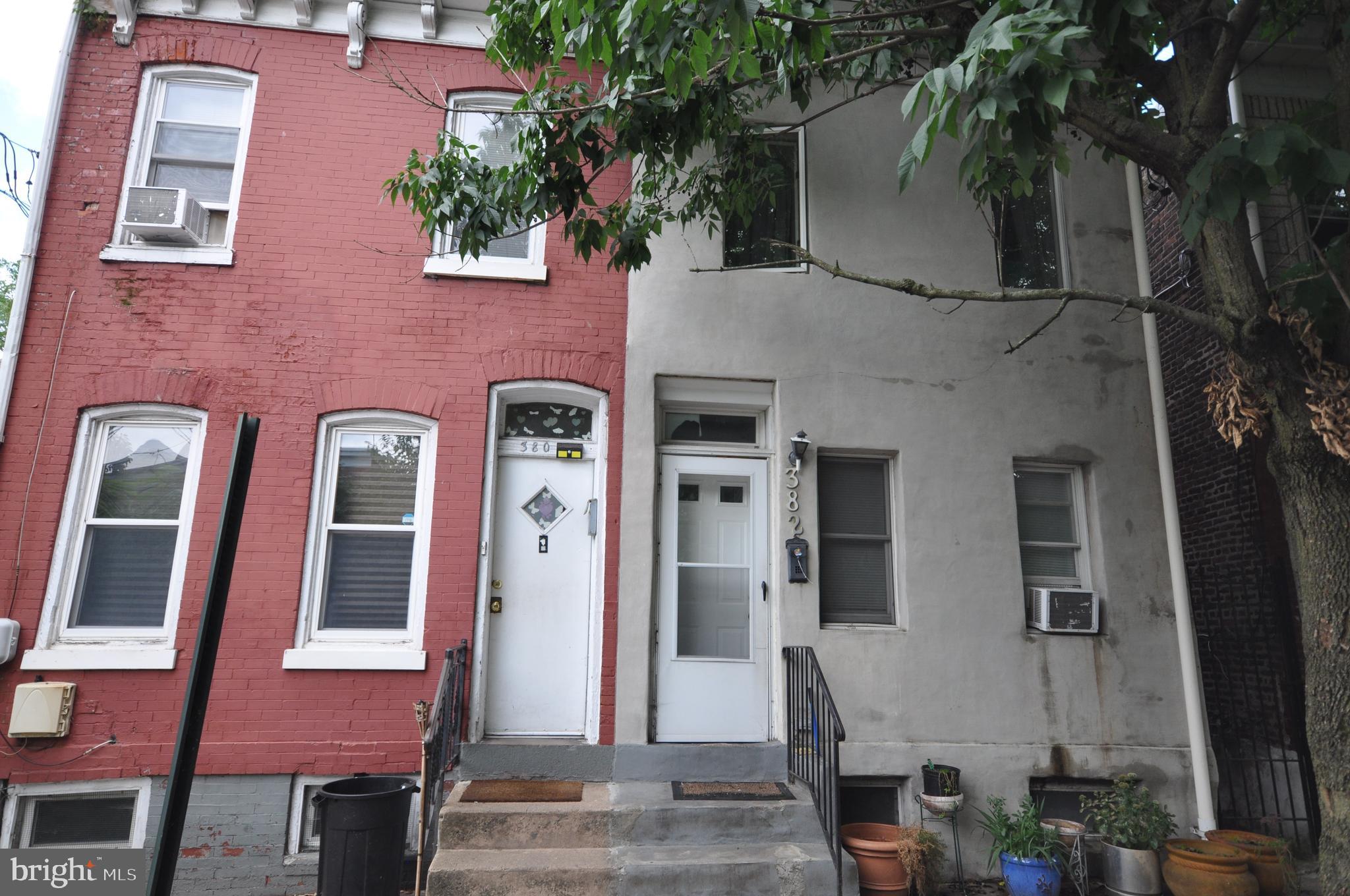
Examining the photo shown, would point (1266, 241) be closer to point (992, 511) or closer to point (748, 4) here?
point (992, 511)

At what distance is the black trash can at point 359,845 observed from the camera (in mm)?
4801

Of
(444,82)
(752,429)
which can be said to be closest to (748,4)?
(752,429)

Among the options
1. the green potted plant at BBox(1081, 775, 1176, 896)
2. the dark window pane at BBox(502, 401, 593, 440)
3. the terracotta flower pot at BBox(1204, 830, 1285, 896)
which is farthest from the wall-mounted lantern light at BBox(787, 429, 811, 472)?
the terracotta flower pot at BBox(1204, 830, 1285, 896)

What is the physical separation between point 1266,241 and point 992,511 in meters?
3.72

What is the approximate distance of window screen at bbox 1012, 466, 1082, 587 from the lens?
678 cm

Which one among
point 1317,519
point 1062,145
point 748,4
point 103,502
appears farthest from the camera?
point 103,502

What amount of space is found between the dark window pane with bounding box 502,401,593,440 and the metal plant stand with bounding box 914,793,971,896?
3649 millimetres

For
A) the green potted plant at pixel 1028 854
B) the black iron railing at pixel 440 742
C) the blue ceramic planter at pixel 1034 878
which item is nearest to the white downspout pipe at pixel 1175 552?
the green potted plant at pixel 1028 854

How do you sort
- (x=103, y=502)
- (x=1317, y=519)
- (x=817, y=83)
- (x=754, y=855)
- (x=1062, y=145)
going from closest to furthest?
1. (x=1062, y=145)
2. (x=1317, y=519)
3. (x=754, y=855)
4. (x=103, y=502)
5. (x=817, y=83)

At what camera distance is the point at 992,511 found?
659cm

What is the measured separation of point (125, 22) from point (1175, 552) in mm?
9171

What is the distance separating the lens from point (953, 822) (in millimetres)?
5871

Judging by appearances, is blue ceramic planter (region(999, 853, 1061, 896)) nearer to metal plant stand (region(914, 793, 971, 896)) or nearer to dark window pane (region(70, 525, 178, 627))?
metal plant stand (region(914, 793, 971, 896))

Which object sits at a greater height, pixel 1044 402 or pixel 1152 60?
pixel 1152 60
